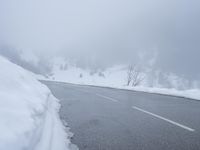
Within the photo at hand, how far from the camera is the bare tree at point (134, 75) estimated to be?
47.5 m

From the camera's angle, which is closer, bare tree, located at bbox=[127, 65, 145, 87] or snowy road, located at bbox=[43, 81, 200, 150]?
snowy road, located at bbox=[43, 81, 200, 150]

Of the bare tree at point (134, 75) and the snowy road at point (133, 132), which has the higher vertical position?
the bare tree at point (134, 75)

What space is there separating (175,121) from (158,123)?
1.94 feet

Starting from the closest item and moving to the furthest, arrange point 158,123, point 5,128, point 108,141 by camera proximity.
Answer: point 5,128 < point 108,141 < point 158,123

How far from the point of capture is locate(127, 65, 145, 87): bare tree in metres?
47.5

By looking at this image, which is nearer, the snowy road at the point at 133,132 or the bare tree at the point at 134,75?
the snowy road at the point at 133,132

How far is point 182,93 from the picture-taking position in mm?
14688

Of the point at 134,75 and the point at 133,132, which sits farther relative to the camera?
the point at 134,75

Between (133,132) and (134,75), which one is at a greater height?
(134,75)

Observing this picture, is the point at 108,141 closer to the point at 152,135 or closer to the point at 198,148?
the point at 152,135

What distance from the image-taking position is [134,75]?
160ft

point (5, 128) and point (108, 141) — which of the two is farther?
point (108, 141)

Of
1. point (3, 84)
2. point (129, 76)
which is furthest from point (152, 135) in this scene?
point (129, 76)

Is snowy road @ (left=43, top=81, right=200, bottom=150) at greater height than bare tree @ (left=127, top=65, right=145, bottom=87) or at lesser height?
lesser
